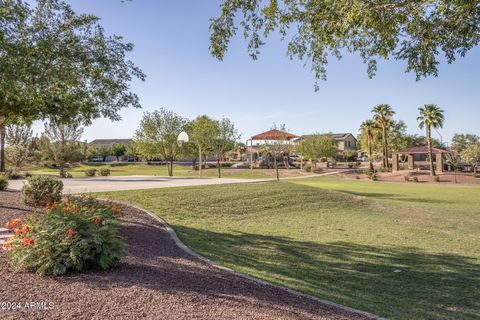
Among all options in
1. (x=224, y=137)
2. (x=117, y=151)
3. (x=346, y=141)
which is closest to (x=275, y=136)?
(x=224, y=137)

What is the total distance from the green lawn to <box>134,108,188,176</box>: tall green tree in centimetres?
2394

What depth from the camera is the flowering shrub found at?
19.1 feet

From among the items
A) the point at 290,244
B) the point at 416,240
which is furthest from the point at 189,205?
the point at 416,240

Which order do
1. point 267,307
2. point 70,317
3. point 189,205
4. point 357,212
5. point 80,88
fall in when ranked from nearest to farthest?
point 70,317 → point 267,307 → point 80,88 → point 189,205 → point 357,212

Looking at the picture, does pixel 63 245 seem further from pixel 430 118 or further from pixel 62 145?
pixel 430 118

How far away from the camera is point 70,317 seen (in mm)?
4340

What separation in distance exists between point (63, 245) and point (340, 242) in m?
8.79

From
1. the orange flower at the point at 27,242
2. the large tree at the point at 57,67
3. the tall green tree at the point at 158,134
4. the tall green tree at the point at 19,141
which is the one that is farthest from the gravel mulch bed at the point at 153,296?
the tall green tree at the point at 158,134

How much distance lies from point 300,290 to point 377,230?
891cm

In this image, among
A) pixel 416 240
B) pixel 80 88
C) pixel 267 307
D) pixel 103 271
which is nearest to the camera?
pixel 267 307

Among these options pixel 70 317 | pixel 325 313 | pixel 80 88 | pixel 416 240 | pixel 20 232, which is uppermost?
pixel 80 88

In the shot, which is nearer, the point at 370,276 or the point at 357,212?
the point at 370,276

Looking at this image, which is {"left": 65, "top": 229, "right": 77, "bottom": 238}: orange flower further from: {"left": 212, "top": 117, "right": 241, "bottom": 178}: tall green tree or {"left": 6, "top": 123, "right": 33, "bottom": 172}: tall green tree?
{"left": 212, "top": 117, "right": 241, "bottom": 178}: tall green tree

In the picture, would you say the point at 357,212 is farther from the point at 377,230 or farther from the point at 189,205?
the point at 189,205
